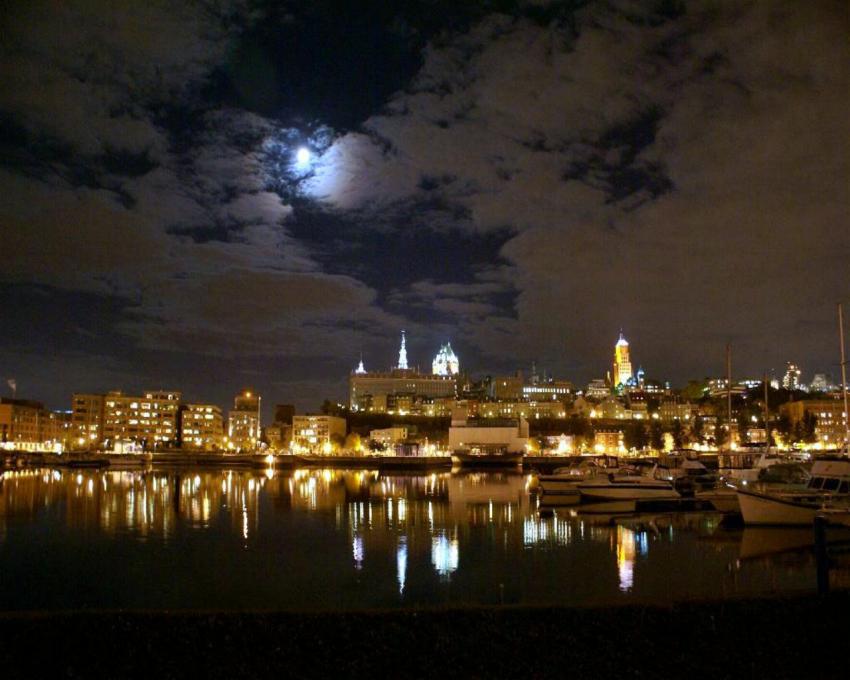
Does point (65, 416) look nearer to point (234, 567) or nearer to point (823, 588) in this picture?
point (234, 567)

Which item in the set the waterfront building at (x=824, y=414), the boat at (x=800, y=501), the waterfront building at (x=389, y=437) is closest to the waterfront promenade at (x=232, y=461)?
the waterfront building at (x=389, y=437)

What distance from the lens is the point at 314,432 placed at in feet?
563

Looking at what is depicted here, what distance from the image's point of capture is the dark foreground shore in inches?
356

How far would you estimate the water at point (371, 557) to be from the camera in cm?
1747

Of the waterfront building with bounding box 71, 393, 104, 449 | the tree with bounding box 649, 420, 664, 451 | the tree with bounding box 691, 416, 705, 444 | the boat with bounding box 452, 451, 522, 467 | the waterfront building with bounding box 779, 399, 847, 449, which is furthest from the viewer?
the waterfront building with bounding box 71, 393, 104, 449

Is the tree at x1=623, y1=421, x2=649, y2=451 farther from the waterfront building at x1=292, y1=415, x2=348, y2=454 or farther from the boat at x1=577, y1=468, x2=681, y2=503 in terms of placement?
the boat at x1=577, y1=468, x2=681, y2=503

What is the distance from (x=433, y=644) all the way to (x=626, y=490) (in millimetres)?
35133

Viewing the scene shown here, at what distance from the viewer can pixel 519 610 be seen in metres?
10.1

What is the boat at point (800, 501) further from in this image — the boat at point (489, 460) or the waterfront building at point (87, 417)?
the waterfront building at point (87, 417)

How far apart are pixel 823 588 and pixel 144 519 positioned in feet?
99.3

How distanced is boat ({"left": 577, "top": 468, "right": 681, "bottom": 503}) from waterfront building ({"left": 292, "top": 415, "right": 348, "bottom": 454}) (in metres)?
126

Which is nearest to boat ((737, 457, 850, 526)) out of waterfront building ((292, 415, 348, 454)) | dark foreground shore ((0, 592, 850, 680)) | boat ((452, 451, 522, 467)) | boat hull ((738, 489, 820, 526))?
boat hull ((738, 489, 820, 526))

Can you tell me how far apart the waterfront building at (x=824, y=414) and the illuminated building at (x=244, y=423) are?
127 meters

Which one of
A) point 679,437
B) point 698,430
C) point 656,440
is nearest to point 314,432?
point 656,440
